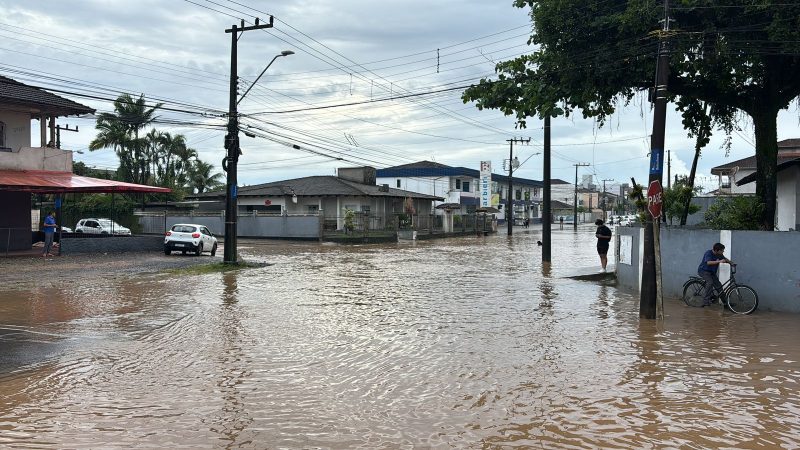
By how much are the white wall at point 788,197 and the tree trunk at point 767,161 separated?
18.7ft

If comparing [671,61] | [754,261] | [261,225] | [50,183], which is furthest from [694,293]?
[261,225]

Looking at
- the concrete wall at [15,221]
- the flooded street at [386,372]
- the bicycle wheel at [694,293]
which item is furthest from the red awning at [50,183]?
the bicycle wheel at [694,293]

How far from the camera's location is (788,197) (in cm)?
2219

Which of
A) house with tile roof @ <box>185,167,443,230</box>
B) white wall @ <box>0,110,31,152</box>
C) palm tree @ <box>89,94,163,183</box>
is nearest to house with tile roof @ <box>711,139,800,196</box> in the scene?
house with tile roof @ <box>185,167,443,230</box>

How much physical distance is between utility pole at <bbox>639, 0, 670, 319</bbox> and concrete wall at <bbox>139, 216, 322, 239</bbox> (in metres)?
32.8

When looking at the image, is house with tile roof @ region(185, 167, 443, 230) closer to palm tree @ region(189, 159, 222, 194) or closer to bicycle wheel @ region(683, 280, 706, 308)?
palm tree @ region(189, 159, 222, 194)

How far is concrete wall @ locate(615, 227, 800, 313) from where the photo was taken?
42.7 ft

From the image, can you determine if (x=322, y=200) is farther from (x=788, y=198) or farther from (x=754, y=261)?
(x=754, y=261)

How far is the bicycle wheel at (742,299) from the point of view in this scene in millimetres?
13109

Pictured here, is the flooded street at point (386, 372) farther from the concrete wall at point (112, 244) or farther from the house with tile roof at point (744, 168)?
the house with tile roof at point (744, 168)

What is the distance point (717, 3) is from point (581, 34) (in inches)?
132

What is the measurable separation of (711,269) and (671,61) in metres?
5.75

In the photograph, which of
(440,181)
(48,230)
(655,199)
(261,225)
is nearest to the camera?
(655,199)

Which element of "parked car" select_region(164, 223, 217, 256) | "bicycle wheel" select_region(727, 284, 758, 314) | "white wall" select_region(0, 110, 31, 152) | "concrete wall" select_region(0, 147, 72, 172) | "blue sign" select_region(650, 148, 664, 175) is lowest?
"bicycle wheel" select_region(727, 284, 758, 314)
